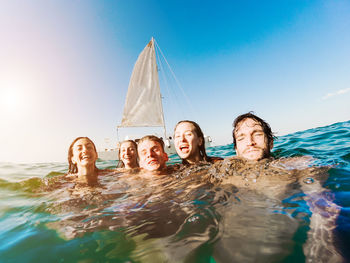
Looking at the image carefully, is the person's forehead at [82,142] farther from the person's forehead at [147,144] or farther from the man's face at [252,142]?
the man's face at [252,142]

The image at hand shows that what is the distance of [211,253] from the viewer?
1229 millimetres

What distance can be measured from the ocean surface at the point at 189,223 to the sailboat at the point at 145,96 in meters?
13.6

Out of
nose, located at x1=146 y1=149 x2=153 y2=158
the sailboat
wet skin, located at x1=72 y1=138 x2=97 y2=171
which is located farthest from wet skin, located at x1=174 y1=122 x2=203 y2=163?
the sailboat

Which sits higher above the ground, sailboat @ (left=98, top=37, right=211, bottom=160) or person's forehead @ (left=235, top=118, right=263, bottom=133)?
sailboat @ (left=98, top=37, right=211, bottom=160)

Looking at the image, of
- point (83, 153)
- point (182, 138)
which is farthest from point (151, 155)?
point (83, 153)

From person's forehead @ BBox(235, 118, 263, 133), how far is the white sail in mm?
14358

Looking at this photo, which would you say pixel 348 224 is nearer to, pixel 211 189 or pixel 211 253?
pixel 211 253

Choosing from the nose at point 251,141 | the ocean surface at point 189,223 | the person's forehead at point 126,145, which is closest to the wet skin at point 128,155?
the person's forehead at point 126,145

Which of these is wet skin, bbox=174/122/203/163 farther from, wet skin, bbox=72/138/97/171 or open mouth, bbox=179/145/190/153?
wet skin, bbox=72/138/97/171

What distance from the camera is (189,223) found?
1610 millimetres

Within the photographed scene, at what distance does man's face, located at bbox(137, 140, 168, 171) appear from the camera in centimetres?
331

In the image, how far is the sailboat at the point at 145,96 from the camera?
646 inches

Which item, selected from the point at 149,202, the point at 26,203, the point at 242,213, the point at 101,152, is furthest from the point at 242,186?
the point at 101,152

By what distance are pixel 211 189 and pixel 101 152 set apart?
13.3m
